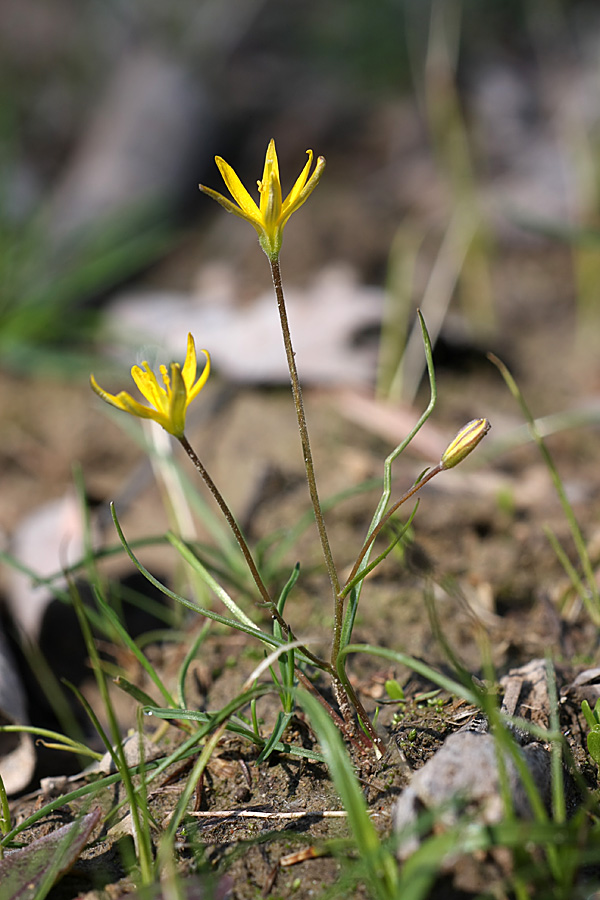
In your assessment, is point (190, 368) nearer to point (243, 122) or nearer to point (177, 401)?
point (177, 401)

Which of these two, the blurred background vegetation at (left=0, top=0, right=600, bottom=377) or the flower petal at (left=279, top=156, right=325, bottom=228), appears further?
the blurred background vegetation at (left=0, top=0, right=600, bottom=377)

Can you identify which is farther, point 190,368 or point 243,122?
point 243,122

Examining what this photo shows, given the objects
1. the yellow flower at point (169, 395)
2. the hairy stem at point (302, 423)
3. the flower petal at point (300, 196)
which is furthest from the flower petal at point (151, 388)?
the flower petal at point (300, 196)

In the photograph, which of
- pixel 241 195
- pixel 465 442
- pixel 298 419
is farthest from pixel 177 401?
pixel 465 442

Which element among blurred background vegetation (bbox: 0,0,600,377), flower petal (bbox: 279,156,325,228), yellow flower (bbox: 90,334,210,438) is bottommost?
yellow flower (bbox: 90,334,210,438)

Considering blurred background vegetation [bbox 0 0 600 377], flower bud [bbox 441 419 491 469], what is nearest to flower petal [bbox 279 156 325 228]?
flower bud [bbox 441 419 491 469]

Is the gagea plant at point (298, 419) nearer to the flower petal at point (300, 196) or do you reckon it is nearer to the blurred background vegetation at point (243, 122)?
the flower petal at point (300, 196)

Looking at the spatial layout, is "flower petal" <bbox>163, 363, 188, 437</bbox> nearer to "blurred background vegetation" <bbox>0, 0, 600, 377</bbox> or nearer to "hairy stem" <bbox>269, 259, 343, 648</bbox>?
"hairy stem" <bbox>269, 259, 343, 648</bbox>

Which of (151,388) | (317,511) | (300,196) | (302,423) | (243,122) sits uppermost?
(243,122)

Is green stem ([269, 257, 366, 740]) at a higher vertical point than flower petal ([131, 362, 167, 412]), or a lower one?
lower

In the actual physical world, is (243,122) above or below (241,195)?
above
